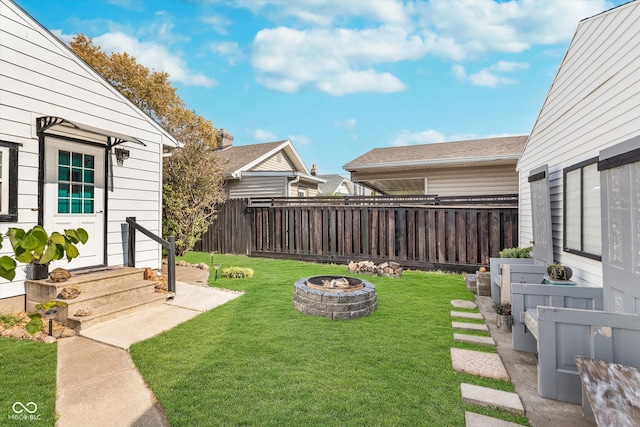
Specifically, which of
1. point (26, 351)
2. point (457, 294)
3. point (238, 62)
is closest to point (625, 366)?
point (457, 294)

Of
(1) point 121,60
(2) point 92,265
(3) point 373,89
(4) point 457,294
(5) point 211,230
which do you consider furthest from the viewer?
(3) point 373,89

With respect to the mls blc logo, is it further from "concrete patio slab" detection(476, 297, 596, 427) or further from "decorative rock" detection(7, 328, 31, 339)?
"concrete patio slab" detection(476, 297, 596, 427)

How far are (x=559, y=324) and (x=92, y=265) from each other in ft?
21.3

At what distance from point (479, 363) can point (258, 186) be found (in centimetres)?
1140

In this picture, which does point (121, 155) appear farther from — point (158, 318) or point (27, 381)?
point (27, 381)

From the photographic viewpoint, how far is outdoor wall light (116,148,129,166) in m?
5.91

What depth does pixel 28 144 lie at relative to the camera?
15.1ft

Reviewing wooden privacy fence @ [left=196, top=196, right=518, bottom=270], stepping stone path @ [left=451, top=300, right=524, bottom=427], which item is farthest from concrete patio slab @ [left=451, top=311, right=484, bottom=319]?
wooden privacy fence @ [left=196, top=196, right=518, bottom=270]

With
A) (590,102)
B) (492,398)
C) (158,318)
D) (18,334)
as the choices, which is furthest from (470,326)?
(18,334)

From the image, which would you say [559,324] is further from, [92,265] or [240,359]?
[92,265]

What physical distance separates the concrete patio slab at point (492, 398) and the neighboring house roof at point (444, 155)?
8619mm

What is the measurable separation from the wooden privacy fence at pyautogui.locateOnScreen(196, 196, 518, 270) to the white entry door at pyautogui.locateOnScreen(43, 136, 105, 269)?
17.5 feet

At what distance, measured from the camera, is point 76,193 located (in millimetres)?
5316

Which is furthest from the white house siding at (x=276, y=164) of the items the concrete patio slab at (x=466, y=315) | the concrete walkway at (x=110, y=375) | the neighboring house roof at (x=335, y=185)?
the neighboring house roof at (x=335, y=185)
